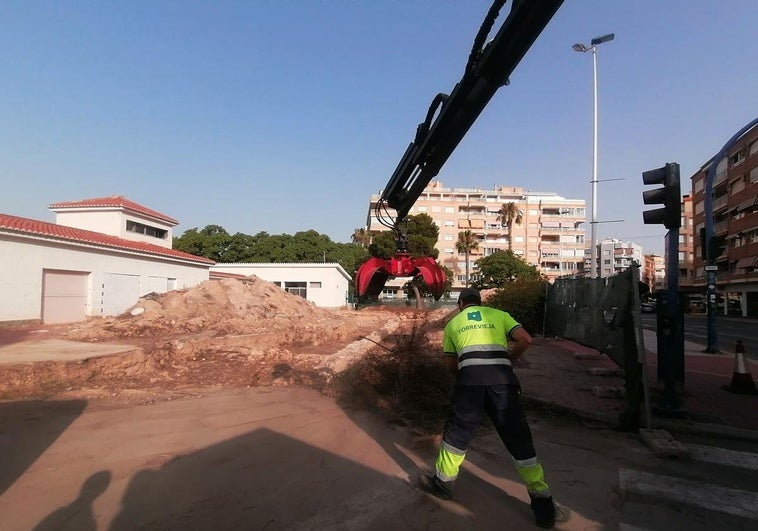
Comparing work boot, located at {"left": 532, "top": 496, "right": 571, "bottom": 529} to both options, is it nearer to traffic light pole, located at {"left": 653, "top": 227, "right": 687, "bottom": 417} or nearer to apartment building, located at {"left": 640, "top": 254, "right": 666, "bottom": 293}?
traffic light pole, located at {"left": 653, "top": 227, "right": 687, "bottom": 417}

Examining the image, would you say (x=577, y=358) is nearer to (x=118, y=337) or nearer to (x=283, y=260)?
(x=118, y=337)

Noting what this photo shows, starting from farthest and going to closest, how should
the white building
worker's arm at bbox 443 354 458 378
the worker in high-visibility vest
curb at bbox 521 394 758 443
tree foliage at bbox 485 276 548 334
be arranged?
the white building, tree foliage at bbox 485 276 548 334, curb at bbox 521 394 758 443, worker's arm at bbox 443 354 458 378, the worker in high-visibility vest

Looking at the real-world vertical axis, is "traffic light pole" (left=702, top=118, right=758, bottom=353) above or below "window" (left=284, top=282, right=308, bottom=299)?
above

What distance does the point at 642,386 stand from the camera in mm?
5742

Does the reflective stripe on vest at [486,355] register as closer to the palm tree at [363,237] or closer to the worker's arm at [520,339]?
the worker's arm at [520,339]

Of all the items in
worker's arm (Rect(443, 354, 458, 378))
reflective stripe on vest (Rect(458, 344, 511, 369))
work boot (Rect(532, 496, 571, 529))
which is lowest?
work boot (Rect(532, 496, 571, 529))

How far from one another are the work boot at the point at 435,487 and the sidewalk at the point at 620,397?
3340 millimetres

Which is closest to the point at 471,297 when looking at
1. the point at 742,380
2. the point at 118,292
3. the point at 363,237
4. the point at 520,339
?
the point at 520,339

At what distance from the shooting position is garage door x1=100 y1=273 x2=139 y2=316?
22.9m

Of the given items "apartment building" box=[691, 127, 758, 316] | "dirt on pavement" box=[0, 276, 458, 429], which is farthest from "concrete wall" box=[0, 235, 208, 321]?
"apartment building" box=[691, 127, 758, 316]

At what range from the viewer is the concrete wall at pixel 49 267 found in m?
17.8

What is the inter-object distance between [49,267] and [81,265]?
1.77m

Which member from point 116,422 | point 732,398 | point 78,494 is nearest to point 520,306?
point 732,398

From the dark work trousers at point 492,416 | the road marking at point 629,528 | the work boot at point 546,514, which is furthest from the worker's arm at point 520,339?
the road marking at point 629,528
